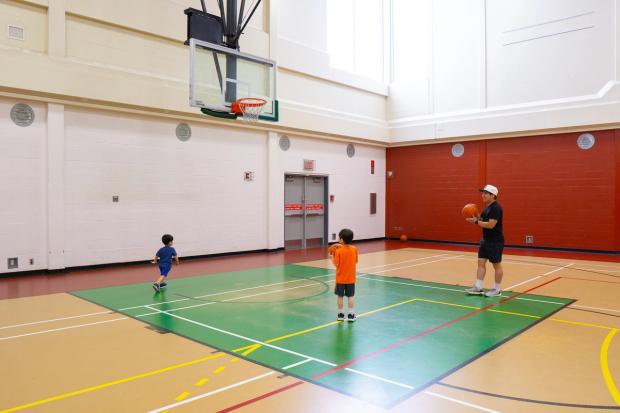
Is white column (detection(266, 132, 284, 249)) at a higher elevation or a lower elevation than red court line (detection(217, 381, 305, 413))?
higher

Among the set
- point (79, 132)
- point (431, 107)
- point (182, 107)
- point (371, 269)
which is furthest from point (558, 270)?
point (79, 132)

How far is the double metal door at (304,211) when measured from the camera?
16.1m

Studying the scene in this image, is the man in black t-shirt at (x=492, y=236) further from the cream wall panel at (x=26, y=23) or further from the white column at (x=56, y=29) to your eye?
the cream wall panel at (x=26, y=23)

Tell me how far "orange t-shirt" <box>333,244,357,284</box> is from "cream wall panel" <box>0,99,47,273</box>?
25.4 feet

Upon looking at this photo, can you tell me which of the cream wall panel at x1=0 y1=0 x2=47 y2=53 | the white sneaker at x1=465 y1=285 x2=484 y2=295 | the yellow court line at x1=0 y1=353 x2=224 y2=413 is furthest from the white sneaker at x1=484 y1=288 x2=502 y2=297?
the cream wall panel at x1=0 y1=0 x2=47 y2=53

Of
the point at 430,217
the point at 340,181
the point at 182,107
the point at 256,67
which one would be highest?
the point at 256,67

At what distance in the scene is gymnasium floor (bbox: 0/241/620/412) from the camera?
13.3ft

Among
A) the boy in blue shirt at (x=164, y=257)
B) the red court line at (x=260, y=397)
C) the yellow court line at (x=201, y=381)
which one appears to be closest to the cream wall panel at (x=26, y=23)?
the boy in blue shirt at (x=164, y=257)

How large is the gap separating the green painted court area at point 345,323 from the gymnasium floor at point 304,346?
23mm

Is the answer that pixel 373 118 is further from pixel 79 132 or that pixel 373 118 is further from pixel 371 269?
pixel 79 132

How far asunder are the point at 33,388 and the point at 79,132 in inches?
324

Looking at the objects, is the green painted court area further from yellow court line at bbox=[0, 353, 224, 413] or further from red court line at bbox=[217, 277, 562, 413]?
yellow court line at bbox=[0, 353, 224, 413]

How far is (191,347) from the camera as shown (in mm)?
5422

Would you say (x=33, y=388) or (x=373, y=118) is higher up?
(x=373, y=118)
